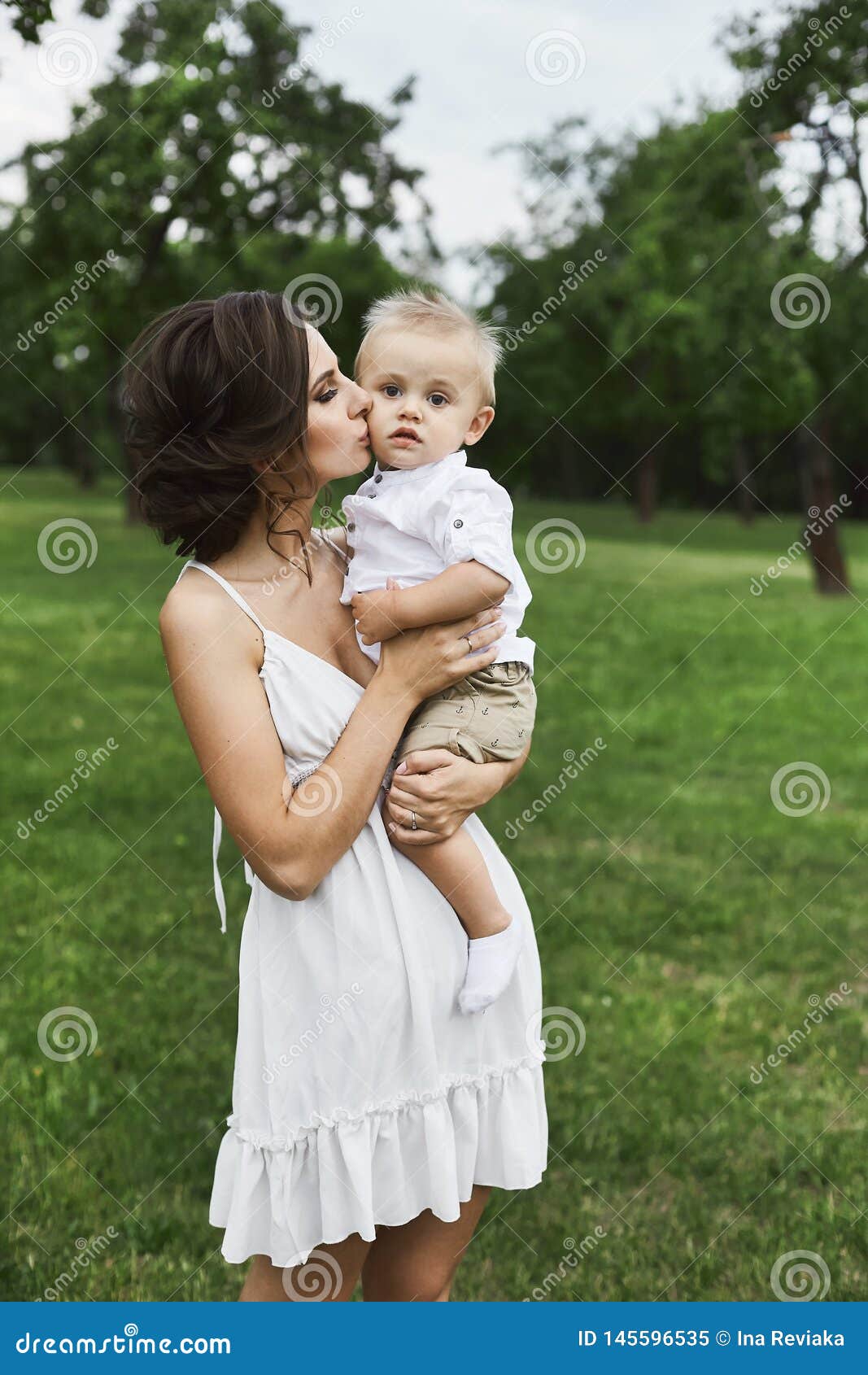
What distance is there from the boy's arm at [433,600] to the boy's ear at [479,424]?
31cm

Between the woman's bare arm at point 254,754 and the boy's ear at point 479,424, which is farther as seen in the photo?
the boy's ear at point 479,424

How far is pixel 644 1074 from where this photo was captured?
15.9 ft

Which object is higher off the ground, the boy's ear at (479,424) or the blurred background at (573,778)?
the boy's ear at (479,424)

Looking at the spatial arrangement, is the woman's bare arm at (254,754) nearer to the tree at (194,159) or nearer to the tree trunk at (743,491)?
the tree at (194,159)

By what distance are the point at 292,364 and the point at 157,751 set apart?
7.37 meters

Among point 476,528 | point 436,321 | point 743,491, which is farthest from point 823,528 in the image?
point 743,491

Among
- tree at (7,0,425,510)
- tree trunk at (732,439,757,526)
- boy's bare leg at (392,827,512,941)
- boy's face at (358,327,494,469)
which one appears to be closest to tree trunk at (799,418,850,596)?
tree at (7,0,425,510)

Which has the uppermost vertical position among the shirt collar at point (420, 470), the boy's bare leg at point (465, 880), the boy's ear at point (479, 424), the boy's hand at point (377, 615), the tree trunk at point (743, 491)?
the boy's ear at point (479, 424)

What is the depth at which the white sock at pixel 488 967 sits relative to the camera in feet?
7.18

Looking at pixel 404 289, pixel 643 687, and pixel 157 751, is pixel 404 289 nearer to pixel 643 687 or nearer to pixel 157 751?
pixel 157 751

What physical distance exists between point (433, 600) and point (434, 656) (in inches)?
3.8

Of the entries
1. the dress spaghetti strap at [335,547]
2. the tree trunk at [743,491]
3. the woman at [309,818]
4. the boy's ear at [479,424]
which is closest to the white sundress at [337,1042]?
the woman at [309,818]

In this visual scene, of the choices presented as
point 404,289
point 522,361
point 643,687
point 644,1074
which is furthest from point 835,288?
point 522,361

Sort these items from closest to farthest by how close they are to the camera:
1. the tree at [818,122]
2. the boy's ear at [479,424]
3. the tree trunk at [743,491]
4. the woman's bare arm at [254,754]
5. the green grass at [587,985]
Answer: the woman's bare arm at [254,754], the boy's ear at [479,424], the green grass at [587,985], the tree at [818,122], the tree trunk at [743,491]
